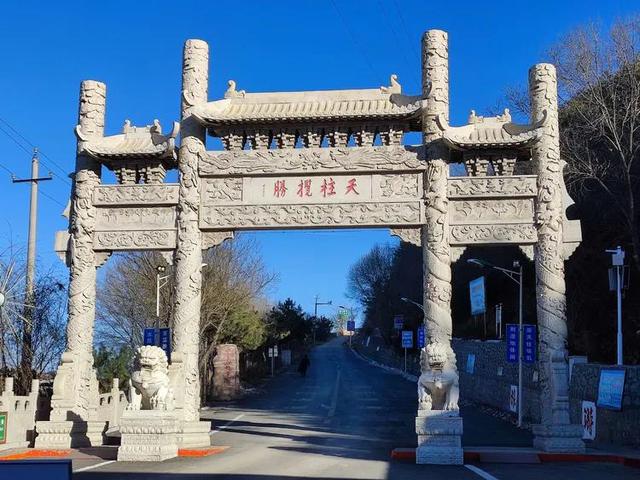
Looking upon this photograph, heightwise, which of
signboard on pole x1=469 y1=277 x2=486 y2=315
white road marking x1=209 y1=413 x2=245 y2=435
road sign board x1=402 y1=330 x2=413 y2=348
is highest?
signboard on pole x1=469 y1=277 x2=486 y2=315

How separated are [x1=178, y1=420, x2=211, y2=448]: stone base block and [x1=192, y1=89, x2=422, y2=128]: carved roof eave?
5.75 metres

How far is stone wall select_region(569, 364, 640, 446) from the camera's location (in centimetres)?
1493

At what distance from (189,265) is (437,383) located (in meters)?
5.23

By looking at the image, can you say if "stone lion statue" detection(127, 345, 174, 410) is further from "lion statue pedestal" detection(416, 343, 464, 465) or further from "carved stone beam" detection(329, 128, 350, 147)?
"carved stone beam" detection(329, 128, 350, 147)

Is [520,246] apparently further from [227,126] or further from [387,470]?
[227,126]

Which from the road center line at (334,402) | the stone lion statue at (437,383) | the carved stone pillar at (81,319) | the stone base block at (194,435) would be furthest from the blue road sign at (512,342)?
the carved stone pillar at (81,319)

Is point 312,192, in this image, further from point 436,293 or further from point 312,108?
point 436,293

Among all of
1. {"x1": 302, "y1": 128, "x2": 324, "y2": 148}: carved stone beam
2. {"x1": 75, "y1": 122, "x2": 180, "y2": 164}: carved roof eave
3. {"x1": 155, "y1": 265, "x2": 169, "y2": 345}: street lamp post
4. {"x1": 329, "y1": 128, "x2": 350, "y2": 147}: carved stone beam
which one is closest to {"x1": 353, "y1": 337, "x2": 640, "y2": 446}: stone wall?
{"x1": 329, "y1": 128, "x2": 350, "y2": 147}: carved stone beam

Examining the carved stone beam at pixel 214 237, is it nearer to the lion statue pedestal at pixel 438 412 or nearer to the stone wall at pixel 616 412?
the lion statue pedestal at pixel 438 412

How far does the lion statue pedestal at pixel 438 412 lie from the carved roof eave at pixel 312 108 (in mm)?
4492

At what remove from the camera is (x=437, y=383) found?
12.3 metres

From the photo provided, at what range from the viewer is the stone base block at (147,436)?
39.6ft

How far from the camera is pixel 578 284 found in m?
27.6

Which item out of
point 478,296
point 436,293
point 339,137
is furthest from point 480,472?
point 478,296
